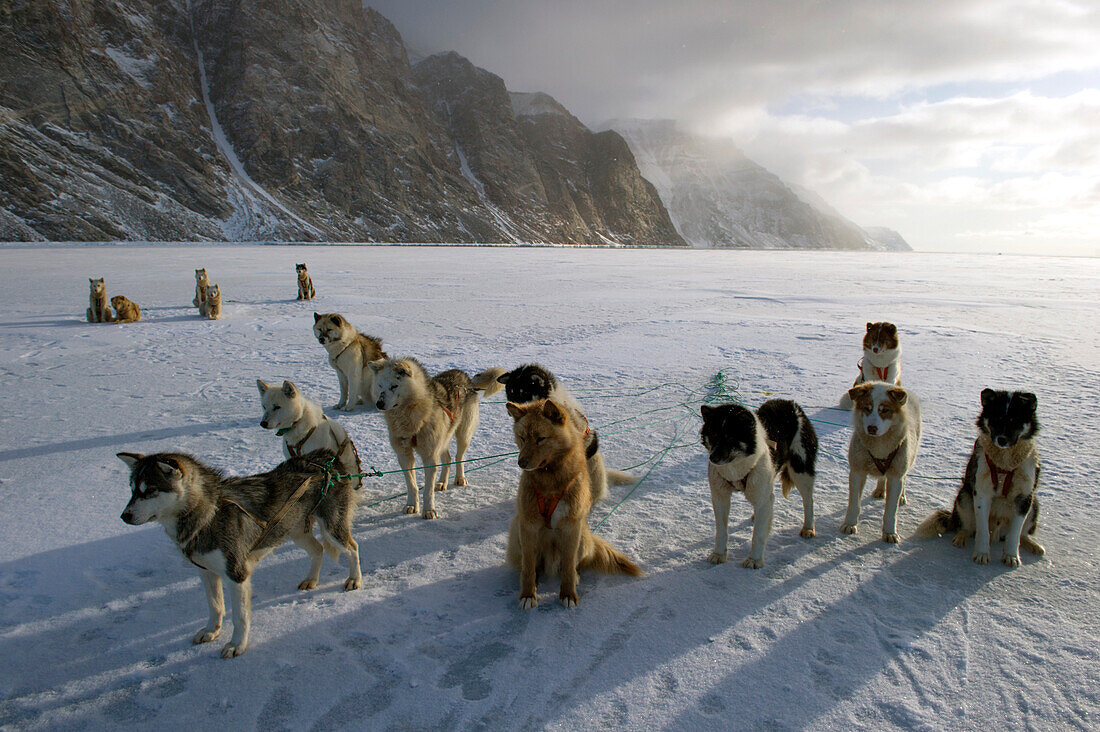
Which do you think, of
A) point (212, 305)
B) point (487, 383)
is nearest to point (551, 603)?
point (487, 383)

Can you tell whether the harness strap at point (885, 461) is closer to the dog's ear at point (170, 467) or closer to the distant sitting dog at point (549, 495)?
the distant sitting dog at point (549, 495)

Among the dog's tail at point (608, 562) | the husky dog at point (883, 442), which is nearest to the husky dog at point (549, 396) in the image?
the dog's tail at point (608, 562)

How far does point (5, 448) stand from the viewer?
6.02 metres

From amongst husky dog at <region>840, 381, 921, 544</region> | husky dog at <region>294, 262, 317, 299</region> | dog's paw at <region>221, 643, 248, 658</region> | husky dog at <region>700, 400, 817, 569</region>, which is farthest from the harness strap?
husky dog at <region>294, 262, 317, 299</region>

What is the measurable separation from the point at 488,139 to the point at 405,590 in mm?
149077

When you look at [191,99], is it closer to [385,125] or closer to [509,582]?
[385,125]

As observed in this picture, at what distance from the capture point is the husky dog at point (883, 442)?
426 cm

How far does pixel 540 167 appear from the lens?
149 meters

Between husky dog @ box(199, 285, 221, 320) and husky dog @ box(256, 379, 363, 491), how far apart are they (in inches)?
445

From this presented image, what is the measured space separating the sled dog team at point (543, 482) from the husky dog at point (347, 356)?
120 inches

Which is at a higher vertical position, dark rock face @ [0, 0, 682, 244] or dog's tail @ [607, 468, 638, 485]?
dark rock face @ [0, 0, 682, 244]

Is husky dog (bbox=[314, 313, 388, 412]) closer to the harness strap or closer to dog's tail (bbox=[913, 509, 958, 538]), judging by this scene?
the harness strap

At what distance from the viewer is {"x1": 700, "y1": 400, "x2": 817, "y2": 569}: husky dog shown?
381cm

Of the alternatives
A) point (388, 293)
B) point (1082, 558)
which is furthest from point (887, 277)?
point (1082, 558)
